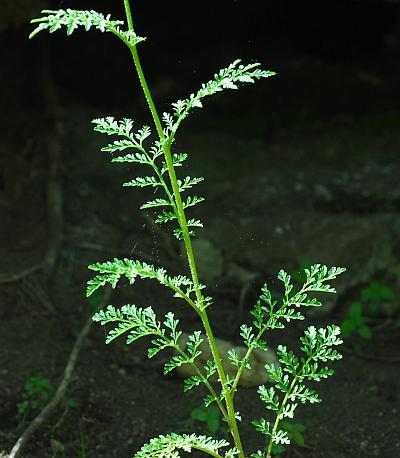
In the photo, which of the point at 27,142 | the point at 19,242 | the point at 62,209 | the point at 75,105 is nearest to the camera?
the point at 19,242

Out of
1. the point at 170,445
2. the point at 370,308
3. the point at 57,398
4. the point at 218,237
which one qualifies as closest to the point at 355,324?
the point at 370,308

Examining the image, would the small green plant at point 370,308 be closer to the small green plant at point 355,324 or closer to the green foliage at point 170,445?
the small green plant at point 355,324

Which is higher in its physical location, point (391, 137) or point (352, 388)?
point (391, 137)

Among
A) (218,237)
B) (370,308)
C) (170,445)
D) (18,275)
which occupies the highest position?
(170,445)

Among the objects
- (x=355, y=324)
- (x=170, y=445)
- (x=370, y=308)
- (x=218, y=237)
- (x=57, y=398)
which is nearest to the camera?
(x=170, y=445)

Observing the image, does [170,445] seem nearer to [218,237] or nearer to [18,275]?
[18,275]

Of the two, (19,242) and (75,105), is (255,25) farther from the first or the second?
(19,242)

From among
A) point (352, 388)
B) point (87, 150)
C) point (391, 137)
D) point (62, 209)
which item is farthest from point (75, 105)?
point (352, 388)

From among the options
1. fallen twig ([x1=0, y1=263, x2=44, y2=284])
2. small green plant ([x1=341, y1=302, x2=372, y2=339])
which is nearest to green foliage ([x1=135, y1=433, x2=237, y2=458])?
small green plant ([x1=341, y1=302, x2=372, y2=339])
